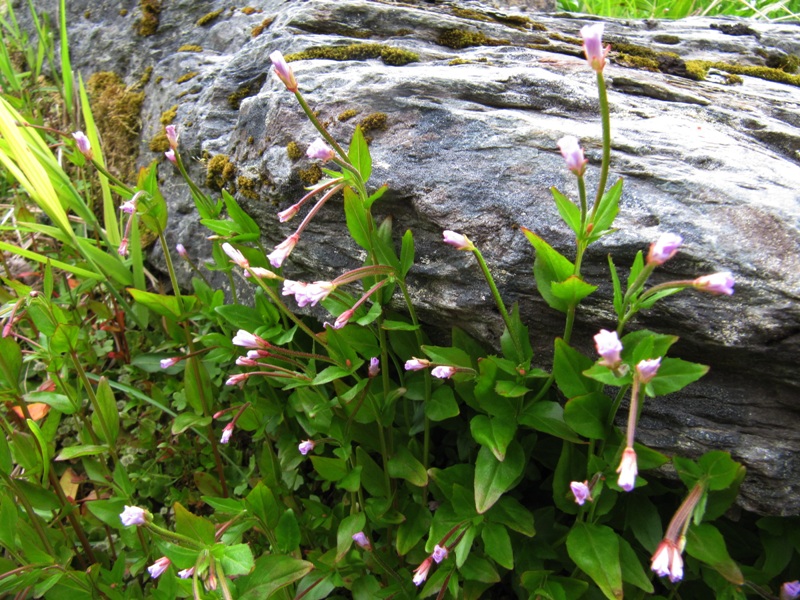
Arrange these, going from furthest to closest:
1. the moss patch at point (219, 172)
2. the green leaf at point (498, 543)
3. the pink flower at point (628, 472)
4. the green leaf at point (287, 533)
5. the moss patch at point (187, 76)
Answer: the moss patch at point (187, 76) < the moss patch at point (219, 172) < the green leaf at point (287, 533) < the green leaf at point (498, 543) < the pink flower at point (628, 472)

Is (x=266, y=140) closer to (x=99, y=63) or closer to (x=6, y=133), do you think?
(x=6, y=133)

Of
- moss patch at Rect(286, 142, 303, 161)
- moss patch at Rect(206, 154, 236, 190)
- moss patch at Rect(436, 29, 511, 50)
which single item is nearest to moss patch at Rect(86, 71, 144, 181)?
moss patch at Rect(206, 154, 236, 190)

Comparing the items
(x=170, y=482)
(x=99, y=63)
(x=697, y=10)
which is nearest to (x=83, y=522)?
(x=170, y=482)

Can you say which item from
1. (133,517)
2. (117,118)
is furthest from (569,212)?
(117,118)

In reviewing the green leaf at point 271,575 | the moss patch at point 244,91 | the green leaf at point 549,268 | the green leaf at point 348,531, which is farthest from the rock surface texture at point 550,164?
the green leaf at point 271,575

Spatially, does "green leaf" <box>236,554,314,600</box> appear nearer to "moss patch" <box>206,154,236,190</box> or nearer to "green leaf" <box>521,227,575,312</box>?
"green leaf" <box>521,227,575,312</box>

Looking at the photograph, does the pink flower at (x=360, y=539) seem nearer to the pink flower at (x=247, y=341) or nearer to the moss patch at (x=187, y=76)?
the pink flower at (x=247, y=341)
